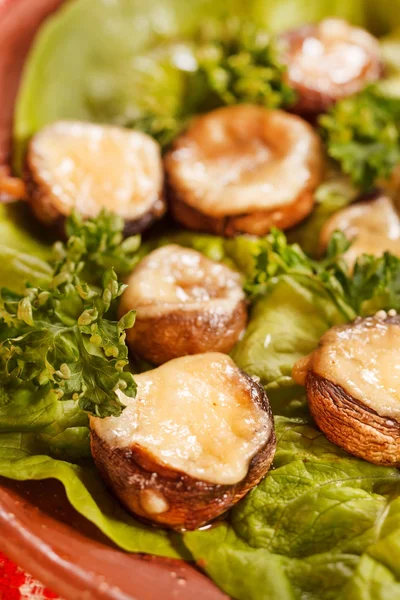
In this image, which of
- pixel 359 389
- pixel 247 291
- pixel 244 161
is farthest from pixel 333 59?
pixel 359 389

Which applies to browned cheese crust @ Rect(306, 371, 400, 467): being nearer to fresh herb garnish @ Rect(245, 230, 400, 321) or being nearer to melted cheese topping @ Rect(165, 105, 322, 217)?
fresh herb garnish @ Rect(245, 230, 400, 321)

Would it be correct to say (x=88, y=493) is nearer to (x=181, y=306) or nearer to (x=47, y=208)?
(x=181, y=306)

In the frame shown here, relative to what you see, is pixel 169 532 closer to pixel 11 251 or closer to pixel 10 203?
pixel 11 251

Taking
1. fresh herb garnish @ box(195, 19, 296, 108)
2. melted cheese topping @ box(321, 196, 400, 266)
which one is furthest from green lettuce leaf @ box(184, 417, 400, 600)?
fresh herb garnish @ box(195, 19, 296, 108)

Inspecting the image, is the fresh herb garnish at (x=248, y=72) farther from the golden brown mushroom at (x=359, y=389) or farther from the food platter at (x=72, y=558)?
the food platter at (x=72, y=558)

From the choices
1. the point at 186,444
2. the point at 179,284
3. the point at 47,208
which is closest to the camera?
the point at 186,444

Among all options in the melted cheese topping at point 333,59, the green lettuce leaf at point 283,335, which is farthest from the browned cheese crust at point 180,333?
the melted cheese topping at point 333,59
